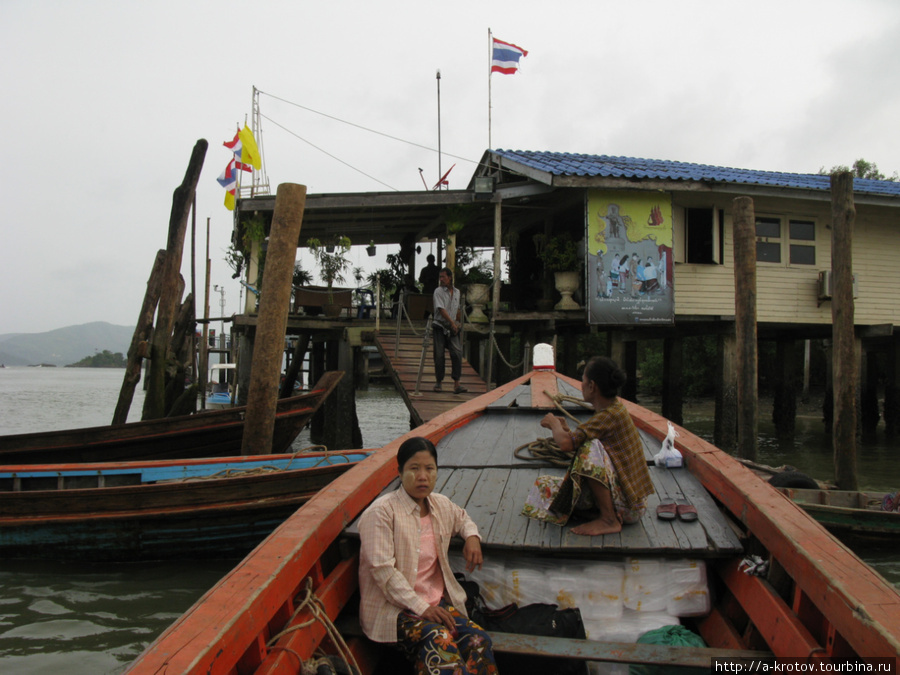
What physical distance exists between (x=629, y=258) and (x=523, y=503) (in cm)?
886

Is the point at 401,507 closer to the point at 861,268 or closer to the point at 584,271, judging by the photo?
the point at 584,271

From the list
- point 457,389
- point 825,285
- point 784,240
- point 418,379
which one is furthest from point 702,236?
point 418,379

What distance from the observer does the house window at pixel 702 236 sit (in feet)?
39.3

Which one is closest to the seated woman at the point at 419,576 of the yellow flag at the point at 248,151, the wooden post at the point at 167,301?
the wooden post at the point at 167,301

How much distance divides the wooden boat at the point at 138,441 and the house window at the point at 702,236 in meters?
7.92

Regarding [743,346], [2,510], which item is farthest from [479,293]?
[2,510]

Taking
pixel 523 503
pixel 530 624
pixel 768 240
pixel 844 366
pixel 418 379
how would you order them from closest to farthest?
pixel 530 624 < pixel 523 503 < pixel 844 366 < pixel 418 379 < pixel 768 240

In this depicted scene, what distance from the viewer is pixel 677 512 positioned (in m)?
3.02

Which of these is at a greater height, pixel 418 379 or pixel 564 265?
pixel 564 265

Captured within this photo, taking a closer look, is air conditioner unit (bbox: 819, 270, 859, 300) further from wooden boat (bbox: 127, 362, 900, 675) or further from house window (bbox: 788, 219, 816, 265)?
wooden boat (bbox: 127, 362, 900, 675)

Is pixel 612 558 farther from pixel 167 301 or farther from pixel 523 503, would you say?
pixel 167 301

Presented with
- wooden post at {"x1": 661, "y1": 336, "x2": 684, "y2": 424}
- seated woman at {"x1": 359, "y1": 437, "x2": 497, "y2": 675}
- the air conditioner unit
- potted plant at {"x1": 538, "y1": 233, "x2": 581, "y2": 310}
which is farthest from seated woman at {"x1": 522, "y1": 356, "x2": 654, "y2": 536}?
wooden post at {"x1": 661, "y1": 336, "x2": 684, "y2": 424}

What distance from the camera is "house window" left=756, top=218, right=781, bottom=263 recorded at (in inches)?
481

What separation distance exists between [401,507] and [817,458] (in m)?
12.7
